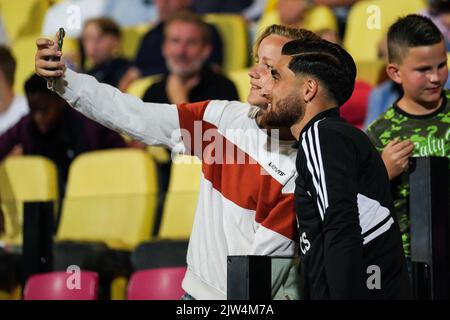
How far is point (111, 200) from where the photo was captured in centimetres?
582

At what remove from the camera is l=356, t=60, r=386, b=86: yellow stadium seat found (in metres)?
6.55

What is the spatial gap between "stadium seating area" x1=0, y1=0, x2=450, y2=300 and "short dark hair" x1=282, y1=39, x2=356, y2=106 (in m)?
1.90

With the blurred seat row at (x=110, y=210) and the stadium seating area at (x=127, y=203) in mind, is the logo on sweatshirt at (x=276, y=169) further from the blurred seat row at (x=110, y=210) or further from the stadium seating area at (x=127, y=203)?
the stadium seating area at (x=127, y=203)

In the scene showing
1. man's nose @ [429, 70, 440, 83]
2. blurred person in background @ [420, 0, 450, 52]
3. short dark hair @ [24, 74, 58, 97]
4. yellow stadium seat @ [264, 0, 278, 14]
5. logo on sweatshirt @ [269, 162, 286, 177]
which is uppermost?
yellow stadium seat @ [264, 0, 278, 14]

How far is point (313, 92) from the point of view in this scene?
3281mm

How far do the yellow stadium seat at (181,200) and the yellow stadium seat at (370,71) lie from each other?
1.22m

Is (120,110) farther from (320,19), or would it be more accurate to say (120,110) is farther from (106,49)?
(106,49)

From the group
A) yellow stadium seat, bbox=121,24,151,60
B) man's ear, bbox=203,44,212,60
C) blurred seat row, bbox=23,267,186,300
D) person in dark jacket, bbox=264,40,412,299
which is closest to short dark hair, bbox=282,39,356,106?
person in dark jacket, bbox=264,40,412,299

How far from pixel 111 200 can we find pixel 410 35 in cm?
226

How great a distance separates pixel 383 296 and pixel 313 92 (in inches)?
25.9

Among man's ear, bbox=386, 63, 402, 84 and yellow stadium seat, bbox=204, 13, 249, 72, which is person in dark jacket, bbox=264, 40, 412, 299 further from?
yellow stadium seat, bbox=204, 13, 249, 72

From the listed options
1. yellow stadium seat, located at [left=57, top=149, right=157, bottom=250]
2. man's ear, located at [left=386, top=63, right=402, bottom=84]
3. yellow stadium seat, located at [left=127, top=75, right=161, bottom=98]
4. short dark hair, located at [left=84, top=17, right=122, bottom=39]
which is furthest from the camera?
short dark hair, located at [left=84, top=17, right=122, bottom=39]

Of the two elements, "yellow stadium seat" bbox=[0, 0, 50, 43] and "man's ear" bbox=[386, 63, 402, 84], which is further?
"yellow stadium seat" bbox=[0, 0, 50, 43]

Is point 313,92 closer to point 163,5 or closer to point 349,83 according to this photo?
point 349,83
